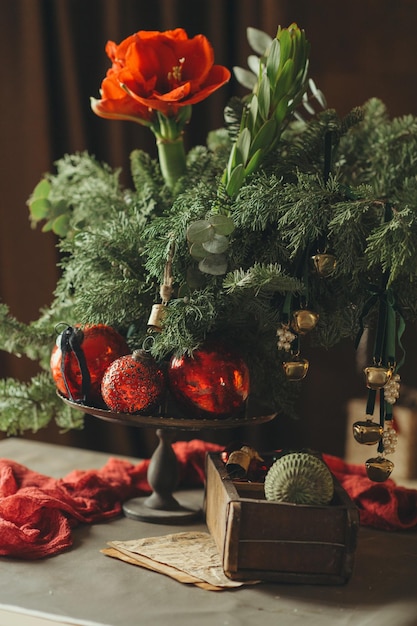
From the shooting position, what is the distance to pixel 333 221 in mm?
793

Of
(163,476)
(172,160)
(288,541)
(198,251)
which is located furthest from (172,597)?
(172,160)

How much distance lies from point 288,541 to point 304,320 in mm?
224

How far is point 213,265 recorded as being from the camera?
2.68 ft

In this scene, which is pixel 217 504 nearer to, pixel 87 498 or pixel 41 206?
pixel 87 498

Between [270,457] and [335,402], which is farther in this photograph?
[335,402]

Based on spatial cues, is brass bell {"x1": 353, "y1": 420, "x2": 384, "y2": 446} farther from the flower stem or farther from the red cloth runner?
the flower stem

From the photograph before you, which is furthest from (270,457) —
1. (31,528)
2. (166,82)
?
(166,82)

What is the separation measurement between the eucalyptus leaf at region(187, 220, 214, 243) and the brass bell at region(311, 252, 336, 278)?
0.38 ft

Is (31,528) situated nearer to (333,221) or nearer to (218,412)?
(218,412)

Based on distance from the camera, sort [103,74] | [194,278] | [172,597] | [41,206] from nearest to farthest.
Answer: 1. [172,597]
2. [194,278]
3. [41,206]
4. [103,74]

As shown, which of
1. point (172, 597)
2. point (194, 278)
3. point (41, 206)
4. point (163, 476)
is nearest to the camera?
point (172, 597)

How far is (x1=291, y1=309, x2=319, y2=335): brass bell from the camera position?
0.82 metres

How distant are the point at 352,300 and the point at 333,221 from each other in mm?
130

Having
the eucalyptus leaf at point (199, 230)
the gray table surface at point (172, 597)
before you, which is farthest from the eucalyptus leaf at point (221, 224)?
the gray table surface at point (172, 597)
